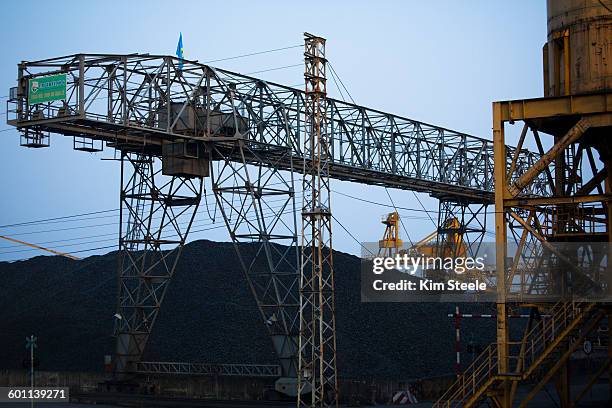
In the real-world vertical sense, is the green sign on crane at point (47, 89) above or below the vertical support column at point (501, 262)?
above

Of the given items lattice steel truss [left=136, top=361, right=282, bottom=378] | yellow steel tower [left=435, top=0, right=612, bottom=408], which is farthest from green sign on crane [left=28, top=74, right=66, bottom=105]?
yellow steel tower [left=435, top=0, right=612, bottom=408]

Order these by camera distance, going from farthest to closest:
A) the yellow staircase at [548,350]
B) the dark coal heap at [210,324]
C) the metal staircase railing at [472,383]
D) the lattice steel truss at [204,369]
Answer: the dark coal heap at [210,324] → the lattice steel truss at [204,369] → the metal staircase railing at [472,383] → the yellow staircase at [548,350]

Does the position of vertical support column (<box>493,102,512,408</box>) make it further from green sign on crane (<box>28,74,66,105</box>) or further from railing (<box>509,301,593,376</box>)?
green sign on crane (<box>28,74,66,105</box>)

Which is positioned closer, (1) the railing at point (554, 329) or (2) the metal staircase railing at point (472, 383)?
(1) the railing at point (554, 329)

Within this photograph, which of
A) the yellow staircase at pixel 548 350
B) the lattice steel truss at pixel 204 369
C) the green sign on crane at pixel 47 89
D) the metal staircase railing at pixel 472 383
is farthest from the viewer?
the lattice steel truss at pixel 204 369

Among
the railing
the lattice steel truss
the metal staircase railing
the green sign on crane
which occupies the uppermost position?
the green sign on crane

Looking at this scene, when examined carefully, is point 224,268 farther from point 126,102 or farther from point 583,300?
point 583,300

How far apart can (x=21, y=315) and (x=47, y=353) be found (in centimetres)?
1316

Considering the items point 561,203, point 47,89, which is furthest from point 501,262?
point 47,89

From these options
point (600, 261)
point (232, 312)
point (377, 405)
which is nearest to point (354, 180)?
point (232, 312)

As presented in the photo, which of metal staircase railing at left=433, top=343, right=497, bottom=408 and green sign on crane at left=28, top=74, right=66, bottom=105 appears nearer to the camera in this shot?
metal staircase railing at left=433, top=343, right=497, bottom=408

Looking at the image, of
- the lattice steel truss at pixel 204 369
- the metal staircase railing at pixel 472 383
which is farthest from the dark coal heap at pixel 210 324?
the metal staircase railing at pixel 472 383

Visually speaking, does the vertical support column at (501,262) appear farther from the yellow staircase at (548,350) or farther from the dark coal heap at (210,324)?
the dark coal heap at (210,324)

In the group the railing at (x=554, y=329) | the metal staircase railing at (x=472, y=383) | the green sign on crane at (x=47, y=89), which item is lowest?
the metal staircase railing at (x=472, y=383)
